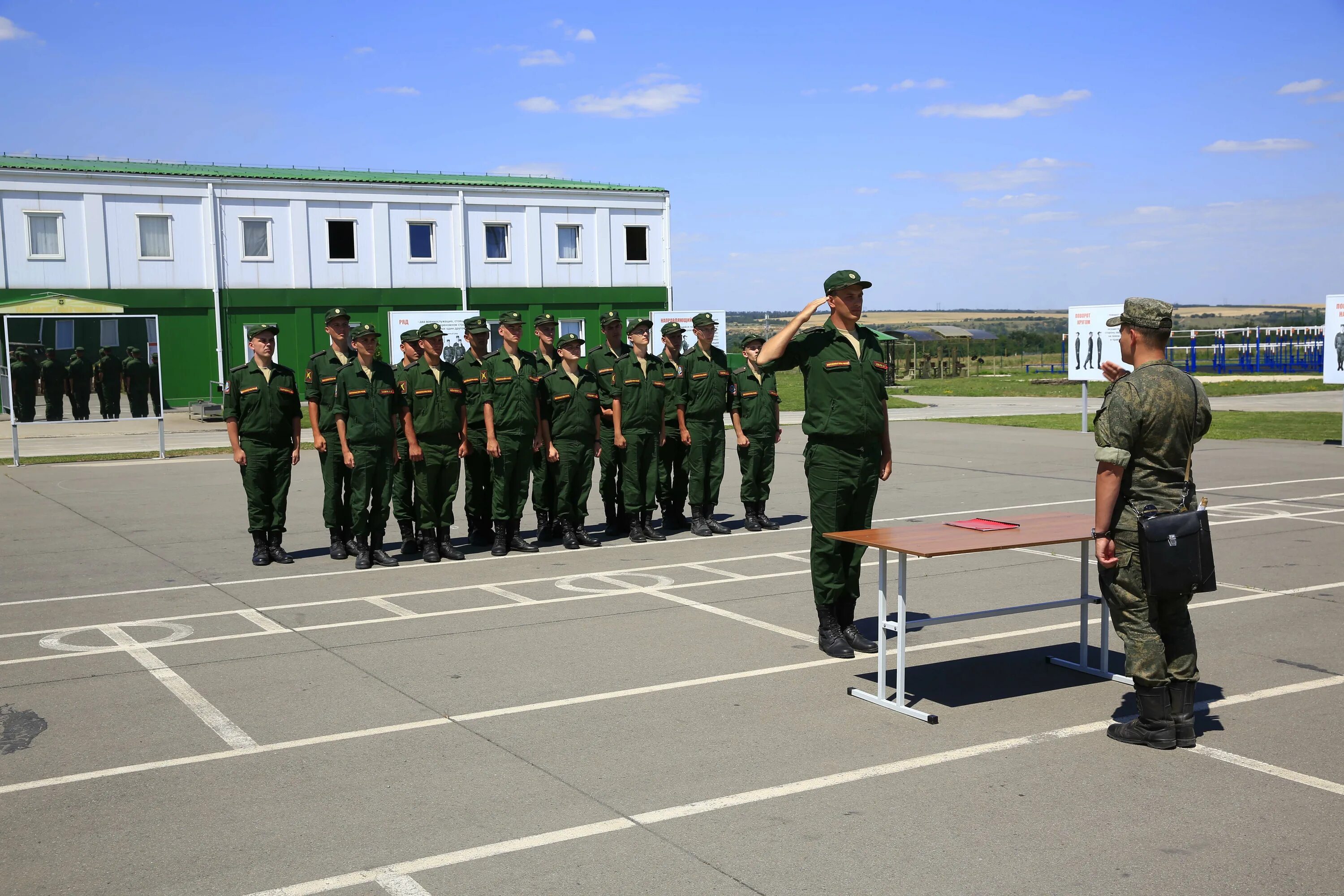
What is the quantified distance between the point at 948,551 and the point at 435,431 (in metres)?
5.87

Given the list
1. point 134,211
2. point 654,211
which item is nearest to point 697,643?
point 134,211

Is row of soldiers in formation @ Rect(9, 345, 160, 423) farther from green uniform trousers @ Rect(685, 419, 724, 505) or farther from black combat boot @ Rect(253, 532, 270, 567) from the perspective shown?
green uniform trousers @ Rect(685, 419, 724, 505)

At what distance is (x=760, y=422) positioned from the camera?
12.2m

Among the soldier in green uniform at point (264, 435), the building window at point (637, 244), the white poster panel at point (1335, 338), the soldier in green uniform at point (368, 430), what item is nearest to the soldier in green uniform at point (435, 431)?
the soldier in green uniform at point (368, 430)

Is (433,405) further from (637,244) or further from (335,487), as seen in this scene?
(637,244)

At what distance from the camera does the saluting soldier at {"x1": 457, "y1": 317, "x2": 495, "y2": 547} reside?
10.7 m

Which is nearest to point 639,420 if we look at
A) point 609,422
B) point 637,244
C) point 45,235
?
point 609,422

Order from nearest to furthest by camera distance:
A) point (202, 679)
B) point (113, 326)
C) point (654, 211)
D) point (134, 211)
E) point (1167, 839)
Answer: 1. point (1167, 839)
2. point (202, 679)
3. point (113, 326)
4. point (134, 211)
5. point (654, 211)

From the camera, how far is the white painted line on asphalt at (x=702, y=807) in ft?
13.3

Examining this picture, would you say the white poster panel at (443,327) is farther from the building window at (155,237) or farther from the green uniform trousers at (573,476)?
the green uniform trousers at (573,476)

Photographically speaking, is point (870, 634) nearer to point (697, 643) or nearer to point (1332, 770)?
point (697, 643)

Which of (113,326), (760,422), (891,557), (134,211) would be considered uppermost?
(134,211)

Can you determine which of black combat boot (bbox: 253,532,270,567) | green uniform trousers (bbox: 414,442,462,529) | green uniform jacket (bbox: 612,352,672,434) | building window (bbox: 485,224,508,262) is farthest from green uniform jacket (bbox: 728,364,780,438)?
building window (bbox: 485,224,508,262)

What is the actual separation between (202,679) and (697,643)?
2977 millimetres
